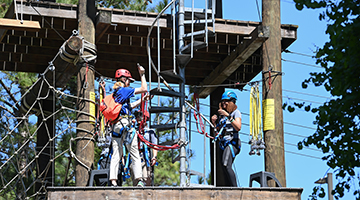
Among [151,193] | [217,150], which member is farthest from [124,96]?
[217,150]

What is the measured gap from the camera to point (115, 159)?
9.62 meters

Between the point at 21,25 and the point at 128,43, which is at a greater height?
the point at 128,43

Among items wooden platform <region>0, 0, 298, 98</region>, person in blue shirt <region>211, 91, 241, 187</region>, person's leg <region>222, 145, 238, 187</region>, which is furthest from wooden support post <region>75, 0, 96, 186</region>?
person's leg <region>222, 145, 238, 187</region>

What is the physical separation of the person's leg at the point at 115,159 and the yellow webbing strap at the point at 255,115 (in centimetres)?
227

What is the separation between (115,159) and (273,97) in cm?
306

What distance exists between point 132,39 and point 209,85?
1.90m

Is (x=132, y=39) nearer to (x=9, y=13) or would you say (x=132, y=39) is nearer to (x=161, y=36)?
(x=161, y=36)

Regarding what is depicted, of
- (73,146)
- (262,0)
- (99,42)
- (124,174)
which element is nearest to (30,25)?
(99,42)

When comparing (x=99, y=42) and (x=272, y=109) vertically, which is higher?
(x=99, y=42)

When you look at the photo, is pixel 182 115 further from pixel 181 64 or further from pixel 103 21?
pixel 103 21

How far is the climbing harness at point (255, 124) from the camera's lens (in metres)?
10.6

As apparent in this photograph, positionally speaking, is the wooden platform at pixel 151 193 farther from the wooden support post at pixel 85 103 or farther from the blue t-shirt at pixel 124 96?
the wooden support post at pixel 85 103

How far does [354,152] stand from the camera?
8.17 meters

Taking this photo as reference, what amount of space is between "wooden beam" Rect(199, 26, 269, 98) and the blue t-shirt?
116 inches
